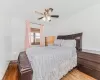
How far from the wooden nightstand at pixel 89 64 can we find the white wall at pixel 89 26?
24.4 inches

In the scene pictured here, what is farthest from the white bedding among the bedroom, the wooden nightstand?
the bedroom

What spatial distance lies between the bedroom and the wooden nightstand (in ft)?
1.23

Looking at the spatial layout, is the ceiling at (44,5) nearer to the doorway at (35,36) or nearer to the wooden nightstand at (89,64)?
the doorway at (35,36)

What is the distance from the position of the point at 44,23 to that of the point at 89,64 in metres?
3.48

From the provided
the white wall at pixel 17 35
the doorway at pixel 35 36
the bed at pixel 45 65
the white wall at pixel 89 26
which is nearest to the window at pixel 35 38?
the doorway at pixel 35 36

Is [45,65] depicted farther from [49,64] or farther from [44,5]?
[44,5]

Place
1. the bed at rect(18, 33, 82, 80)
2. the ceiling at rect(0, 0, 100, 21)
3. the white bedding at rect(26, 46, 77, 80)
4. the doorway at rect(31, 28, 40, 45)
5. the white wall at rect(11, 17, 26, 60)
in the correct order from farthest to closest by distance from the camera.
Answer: the doorway at rect(31, 28, 40, 45) → the white wall at rect(11, 17, 26, 60) → the ceiling at rect(0, 0, 100, 21) → the white bedding at rect(26, 46, 77, 80) → the bed at rect(18, 33, 82, 80)

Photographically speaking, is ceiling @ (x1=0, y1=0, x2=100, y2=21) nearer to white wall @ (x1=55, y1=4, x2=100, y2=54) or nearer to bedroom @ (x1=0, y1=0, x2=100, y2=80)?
bedroom @ (x1=0, y1=0, x2=100, y2=80)

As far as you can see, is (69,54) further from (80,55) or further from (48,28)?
(48,28)

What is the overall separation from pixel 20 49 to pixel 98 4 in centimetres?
397

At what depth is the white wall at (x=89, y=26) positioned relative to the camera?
337 centimetres

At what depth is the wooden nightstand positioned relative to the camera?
2.65 metres

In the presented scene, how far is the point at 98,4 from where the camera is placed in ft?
10.9

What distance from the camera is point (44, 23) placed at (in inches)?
214
